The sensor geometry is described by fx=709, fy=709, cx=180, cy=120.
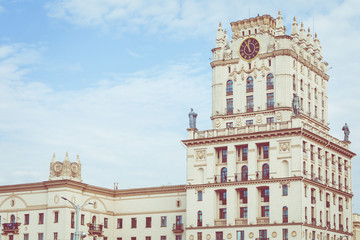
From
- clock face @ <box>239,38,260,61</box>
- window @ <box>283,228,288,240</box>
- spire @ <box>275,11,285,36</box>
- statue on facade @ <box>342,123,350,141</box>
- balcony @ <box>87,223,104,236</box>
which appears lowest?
window @ <box>283,228,288,240</box>

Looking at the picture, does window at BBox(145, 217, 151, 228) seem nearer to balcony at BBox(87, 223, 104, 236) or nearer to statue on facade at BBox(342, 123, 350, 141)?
balcony at BBox(87, 223, 104, 236)

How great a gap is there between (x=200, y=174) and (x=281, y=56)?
22.7 meters

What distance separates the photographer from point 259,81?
113938 millimetres

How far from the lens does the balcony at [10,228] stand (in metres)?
116

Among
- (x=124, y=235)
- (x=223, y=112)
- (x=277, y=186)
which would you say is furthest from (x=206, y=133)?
(x=124, y=235)

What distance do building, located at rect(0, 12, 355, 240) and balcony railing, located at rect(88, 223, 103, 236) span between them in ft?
0.91

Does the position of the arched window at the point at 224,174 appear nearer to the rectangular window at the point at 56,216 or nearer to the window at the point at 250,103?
the window at the point at 250,103

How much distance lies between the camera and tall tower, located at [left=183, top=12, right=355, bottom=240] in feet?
341

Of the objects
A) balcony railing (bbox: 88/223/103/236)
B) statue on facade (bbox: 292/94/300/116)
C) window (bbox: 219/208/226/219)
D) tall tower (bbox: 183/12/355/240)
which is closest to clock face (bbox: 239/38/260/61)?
tall tower (bbox: 183/12/355/240)

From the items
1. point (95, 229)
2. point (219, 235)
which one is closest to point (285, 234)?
point (219, 235)

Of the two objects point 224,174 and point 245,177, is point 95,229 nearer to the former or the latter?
point 224,174

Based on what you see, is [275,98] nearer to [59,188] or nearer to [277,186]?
[277,186]

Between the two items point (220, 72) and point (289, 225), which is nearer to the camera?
point (289, 225)

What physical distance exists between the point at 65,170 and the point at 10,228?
545 inches
